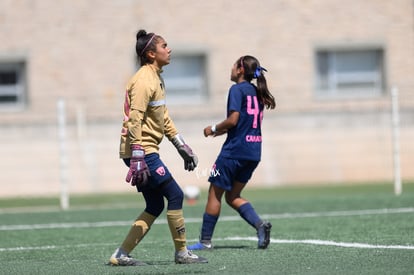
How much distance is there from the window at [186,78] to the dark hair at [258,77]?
18811mm

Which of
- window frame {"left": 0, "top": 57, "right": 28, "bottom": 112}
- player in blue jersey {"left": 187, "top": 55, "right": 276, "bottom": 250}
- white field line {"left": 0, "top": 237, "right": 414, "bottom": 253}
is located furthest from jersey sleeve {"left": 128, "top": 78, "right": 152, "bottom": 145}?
window frame {"left": 0, "top": 57, "right": 28, "bottom": 112}

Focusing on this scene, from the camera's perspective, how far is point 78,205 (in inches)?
825

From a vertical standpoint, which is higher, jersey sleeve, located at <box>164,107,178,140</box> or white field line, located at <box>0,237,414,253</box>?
jersey sleeve, located at <box>164,107,178,140</box>

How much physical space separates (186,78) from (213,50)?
4.23 ft

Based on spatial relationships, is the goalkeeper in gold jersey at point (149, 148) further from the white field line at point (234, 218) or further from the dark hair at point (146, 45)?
the white field line at point (234, 218)

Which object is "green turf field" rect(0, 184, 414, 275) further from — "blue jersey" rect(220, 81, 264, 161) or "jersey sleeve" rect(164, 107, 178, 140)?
"jersey sleeve" rect(164, 107, 178, 140)

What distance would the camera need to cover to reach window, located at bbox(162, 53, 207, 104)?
2994 centimetres

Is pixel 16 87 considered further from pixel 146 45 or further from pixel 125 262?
pixel 125 262

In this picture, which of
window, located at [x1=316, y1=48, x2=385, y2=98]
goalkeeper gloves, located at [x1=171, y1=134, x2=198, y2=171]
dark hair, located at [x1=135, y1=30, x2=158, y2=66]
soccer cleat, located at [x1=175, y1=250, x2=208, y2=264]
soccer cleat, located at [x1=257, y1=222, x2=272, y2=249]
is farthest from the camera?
window, located at [x1=316, y1=48, x2=385, y2=98]

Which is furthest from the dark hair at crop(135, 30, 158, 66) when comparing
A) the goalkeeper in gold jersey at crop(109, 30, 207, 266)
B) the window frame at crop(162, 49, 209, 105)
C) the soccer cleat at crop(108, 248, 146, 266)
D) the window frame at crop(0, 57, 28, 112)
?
the window frame at crop(0, 57, 28, 112)

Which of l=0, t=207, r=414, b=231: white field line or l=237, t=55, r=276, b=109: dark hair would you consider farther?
l=0, t=207, r=414, b=231: white field line

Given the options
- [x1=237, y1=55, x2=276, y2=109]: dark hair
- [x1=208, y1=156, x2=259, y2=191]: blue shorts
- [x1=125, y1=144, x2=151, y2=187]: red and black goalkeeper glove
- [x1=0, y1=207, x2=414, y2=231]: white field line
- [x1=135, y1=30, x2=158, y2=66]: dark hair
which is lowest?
[x1=0, y1=207, x2=414, y2=231]: white field line

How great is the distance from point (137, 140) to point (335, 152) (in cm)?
1883

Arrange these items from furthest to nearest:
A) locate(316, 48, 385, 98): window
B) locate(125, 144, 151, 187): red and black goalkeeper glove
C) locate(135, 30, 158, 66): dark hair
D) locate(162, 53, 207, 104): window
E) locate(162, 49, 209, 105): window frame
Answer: locate(316, 48, 385, 98): window, locate(162, 53, 207, 104): window, locate(162, 49, 209, 105): window frame, locate(135, 30, 158, 66): dark hair, locate(125, 144, 151, 187): red and black goalkeeper glove
